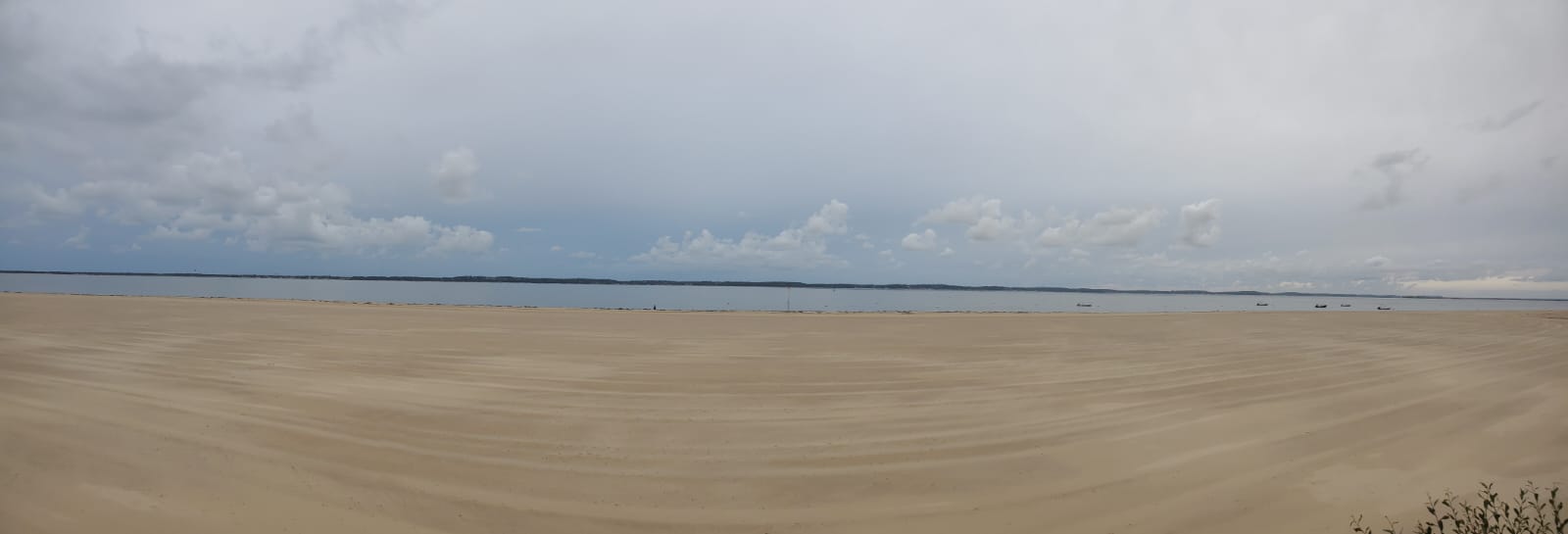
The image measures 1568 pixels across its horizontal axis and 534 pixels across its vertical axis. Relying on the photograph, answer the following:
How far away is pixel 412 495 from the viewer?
4.97 meters

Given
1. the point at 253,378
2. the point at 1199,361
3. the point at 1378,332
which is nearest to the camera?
the point at 253,378

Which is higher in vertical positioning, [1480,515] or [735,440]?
[1480,515]

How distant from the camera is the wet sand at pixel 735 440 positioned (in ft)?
15.6

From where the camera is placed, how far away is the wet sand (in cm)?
475

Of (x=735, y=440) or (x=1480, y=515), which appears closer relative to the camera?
(x=1480, y=515)

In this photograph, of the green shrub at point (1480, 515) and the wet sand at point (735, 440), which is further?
the wet sand at point (735, 440)

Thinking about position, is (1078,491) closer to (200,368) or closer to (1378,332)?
(200,368)

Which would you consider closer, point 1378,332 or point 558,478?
point 558,478

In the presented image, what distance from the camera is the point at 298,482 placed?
17.0 feet

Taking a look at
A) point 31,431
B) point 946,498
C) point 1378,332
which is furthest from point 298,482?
point 1378,332

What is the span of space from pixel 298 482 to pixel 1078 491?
6.22m

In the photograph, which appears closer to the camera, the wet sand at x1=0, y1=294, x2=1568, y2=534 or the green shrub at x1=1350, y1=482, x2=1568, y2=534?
the green shrub at x1=1350, y1=482, x2=1568, y2=534

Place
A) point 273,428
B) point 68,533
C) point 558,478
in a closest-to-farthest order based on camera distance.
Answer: point 68,533 < point 558,478 < point 273,428

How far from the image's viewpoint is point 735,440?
22.4 ft
